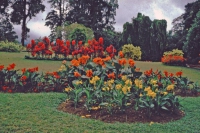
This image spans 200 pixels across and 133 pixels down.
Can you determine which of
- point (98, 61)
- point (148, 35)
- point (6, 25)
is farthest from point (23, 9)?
point (98, 61)

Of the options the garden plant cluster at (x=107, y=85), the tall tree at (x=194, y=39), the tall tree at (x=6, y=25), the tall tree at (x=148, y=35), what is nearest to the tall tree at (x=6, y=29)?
the tall tree at (x=6, y=25)

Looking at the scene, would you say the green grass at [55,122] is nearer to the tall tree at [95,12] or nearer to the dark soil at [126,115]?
the dark soil at [126,115]

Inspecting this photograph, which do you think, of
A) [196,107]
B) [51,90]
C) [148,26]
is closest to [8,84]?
[51,90]

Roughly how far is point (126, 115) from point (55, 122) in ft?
3.90

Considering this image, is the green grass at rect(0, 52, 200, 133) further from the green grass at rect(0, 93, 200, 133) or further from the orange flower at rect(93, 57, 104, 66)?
the orange flower at rect(93, 57, 104, 66)

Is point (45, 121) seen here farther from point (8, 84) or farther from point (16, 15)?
point (16, 15)

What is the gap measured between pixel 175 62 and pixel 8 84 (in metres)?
12.5

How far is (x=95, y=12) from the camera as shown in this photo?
35312 millimetres

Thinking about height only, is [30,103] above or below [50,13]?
below

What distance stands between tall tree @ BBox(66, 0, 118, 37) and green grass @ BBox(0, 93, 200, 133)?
28.7 m

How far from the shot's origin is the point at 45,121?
4273 millimetres

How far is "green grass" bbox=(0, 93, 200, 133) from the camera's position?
13.0 ft

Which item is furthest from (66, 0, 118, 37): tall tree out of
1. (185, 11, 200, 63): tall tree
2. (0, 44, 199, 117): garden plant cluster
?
(0, 44, 199, 117): garden plant cluster

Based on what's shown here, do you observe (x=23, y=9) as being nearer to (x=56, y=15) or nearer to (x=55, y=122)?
(x=56, y=15)
